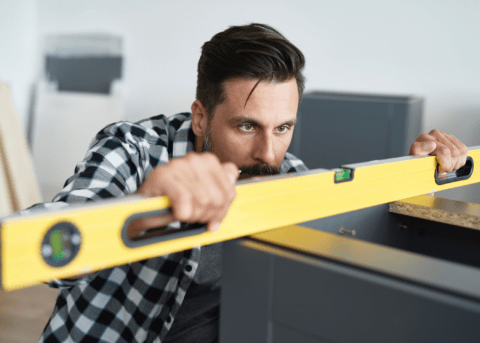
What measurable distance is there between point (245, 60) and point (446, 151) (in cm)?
56

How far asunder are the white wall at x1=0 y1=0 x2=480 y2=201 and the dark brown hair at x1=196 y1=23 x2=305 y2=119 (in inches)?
52.3

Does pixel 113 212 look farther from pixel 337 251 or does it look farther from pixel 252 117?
pixel 252 117

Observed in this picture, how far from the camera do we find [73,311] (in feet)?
3.48

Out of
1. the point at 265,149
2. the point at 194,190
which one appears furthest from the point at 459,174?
the point at 194,190

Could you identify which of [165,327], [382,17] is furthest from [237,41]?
[382,17]

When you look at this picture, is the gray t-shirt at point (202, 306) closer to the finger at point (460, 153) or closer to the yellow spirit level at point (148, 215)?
the yellow spirit level at point (148, 215)

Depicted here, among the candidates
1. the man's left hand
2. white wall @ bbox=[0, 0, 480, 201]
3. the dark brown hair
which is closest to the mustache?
the dark brown hair

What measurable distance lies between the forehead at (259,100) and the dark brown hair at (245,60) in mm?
17

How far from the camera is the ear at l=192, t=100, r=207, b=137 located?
1334 mm

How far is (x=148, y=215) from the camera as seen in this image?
1.54 feet

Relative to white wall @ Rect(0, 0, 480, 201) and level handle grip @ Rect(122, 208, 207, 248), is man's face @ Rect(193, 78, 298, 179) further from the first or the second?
white wall @ Rect(0, 0, 480, 201)

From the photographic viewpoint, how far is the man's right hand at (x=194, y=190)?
491 millimetres

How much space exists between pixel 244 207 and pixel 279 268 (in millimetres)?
80

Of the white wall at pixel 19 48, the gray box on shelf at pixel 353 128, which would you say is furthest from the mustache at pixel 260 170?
the white wall at pixel 19 48
